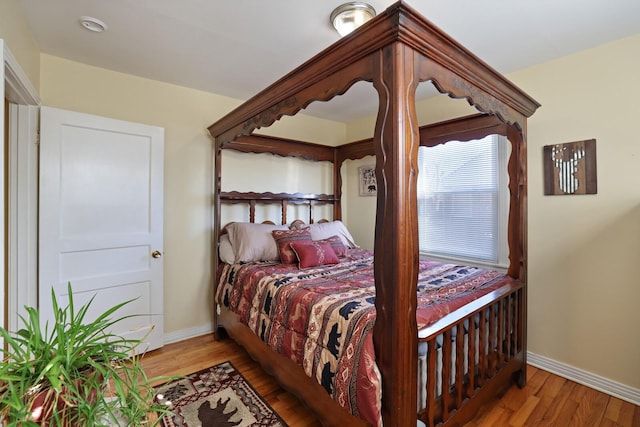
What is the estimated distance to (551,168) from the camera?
Result: 92.2 inches

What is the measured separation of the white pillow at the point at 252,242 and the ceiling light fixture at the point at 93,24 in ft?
5.76

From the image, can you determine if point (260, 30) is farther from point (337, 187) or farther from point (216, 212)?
point (337, 187)

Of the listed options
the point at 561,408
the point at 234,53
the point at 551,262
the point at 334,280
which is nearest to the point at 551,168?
the point at 551,262

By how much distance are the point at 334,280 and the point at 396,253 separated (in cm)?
102

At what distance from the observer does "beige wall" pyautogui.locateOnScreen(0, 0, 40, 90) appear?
61.5 inches

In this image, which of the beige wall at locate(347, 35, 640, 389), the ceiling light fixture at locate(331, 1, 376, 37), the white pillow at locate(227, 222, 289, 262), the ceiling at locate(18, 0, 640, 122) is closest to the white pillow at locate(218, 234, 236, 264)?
the white pillow at locate(227, 222, 289, 262)

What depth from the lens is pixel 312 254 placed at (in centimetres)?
266

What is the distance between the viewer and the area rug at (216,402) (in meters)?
1.78

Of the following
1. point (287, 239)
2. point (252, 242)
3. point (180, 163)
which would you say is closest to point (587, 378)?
point (287, 239)

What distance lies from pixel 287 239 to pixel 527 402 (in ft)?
6.95

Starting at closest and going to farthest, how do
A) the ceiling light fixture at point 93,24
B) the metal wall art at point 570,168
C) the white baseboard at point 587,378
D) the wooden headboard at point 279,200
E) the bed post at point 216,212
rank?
the ceiling light fixture at point 93,24 < the white baseboard at point 587,378 < the metal wall art at point 570,168 < the bed post at point 216,212 < the wooden headboard at point 279,200

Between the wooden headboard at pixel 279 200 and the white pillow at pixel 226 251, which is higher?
the wooden headboard at pixel 279 200

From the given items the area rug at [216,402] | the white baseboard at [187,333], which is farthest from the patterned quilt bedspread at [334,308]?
the white baseboard at [187,333]

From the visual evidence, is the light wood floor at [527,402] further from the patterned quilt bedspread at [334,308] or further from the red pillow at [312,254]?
the red pillow at [312,254]
